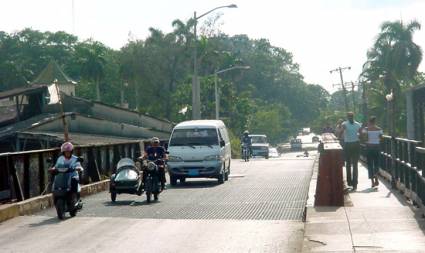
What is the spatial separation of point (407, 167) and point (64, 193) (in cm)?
714

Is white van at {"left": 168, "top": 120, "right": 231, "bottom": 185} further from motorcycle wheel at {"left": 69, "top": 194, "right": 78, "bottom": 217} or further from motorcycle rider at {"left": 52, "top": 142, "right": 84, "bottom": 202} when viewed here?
motorcycle wheel at {"left": 69, "top": 194, "right": 78, "bottom": 217}

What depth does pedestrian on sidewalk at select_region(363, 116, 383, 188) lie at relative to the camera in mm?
19547

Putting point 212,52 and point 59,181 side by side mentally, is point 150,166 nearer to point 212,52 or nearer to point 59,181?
point 59,181

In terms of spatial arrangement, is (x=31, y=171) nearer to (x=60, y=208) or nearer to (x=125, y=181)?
(x=125, y=181)

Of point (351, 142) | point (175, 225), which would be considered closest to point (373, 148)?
point (351, 142)

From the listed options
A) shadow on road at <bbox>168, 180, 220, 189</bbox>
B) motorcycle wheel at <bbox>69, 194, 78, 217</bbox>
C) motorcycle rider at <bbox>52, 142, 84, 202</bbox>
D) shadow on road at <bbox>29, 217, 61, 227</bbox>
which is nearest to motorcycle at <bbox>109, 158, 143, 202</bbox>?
motorcycle rider at <bbox>52, 142, 84, 202</bbox>

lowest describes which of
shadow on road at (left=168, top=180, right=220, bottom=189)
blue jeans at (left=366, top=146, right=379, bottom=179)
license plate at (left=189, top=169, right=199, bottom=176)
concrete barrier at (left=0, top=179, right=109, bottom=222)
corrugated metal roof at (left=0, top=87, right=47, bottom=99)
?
shadow on road at (left=168, top=180, right=220, bottom=189)

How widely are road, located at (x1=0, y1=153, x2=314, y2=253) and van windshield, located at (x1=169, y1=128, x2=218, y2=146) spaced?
4.30 meters

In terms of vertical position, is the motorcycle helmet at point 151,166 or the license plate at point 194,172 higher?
the motorcycle helmet at point 151,166

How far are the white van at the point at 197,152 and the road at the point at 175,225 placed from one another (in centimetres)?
343

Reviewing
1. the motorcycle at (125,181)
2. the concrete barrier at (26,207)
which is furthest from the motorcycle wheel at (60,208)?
the motorcycle at (125,181)

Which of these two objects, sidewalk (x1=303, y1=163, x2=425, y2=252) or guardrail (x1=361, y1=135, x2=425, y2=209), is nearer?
sidewalk (x1=303, y1=163, x2=425, y2=252)

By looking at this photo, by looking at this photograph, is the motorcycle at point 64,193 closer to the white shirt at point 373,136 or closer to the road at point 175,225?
the road at point 175,225

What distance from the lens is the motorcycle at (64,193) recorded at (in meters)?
16.0
